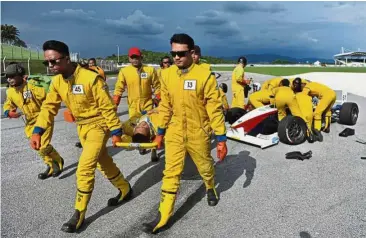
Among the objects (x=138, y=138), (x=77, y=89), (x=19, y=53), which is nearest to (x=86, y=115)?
(x=77, y=89)

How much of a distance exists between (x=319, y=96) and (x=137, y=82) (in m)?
4.56

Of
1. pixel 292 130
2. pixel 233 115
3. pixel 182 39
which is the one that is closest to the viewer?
pixel 182 39

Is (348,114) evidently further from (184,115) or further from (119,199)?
(119,199)

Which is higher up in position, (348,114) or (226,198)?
(348,114)

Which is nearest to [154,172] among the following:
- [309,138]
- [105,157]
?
[105,157]

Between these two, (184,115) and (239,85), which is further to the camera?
(239,85)

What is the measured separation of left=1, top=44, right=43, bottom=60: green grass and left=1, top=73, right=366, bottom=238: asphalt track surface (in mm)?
31690

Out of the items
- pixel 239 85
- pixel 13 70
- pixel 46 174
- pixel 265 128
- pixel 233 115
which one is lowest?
pixel 46 174

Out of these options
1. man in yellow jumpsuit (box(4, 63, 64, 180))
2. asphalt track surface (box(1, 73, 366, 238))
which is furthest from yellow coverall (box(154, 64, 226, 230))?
man in yellow jumpsuit (box(4, 63, 64, 180))

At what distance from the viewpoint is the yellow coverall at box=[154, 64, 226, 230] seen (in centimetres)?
397

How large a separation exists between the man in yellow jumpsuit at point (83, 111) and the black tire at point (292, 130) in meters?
4.28

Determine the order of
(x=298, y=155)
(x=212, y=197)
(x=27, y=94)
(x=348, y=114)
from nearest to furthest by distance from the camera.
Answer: (x=212, y=197)
(x=27, y=94)
(x=298, y=155)
(x=348, y=114)

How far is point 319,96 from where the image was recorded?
8.46 meters

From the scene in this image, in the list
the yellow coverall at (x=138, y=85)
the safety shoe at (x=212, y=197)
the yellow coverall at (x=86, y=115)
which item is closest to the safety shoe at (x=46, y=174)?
the yellow coverall at (x=138, y=85)
